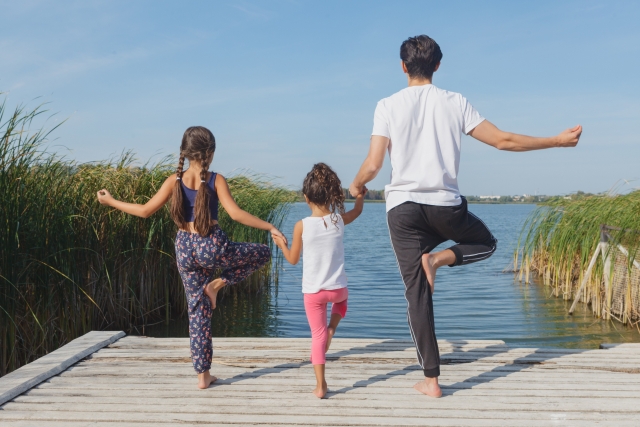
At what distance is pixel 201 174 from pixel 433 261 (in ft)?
4.70

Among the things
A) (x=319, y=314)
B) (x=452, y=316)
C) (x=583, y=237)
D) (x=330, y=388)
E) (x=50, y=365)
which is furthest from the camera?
(x=452, y=316)

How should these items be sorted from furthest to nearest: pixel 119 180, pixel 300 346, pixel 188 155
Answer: pixel 119 180 → pixel 300 346 → pixel 188 155

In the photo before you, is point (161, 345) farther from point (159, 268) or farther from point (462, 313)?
point (462, 313)

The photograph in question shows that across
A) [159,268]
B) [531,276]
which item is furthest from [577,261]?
[159,268]

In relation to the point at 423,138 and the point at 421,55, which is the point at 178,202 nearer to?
the point at 423,138

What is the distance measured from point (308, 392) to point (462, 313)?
817 cm

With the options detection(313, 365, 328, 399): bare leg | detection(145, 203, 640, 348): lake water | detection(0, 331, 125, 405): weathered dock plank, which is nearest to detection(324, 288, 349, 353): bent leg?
detection(313, 365, 328, 399): bare leg

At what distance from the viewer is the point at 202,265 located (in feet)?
11.9

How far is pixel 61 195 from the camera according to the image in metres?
6.01

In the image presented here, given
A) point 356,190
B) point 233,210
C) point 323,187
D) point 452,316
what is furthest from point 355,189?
point 452,316

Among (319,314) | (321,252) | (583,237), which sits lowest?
(319,314)

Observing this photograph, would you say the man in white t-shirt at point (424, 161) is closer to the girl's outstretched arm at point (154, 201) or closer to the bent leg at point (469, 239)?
the bent leg at point (469, 239)

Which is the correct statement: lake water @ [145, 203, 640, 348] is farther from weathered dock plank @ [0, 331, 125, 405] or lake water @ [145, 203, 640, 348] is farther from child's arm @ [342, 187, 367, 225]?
child's arm @ [342, 187, 367, 225]

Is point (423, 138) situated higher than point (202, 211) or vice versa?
point (423, 138)
